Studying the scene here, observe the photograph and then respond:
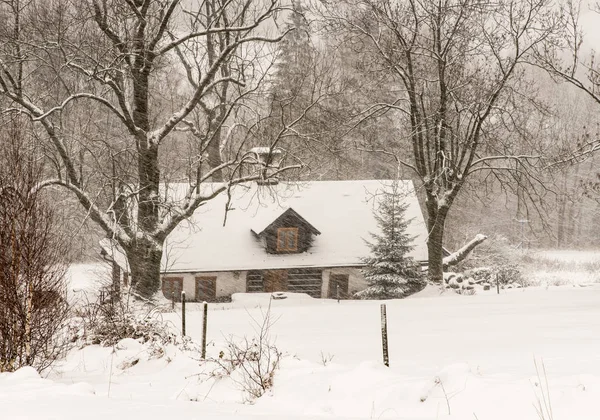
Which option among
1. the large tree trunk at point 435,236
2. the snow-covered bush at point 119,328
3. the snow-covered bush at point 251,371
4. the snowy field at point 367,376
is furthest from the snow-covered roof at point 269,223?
the snow-covered bush at point 251,371

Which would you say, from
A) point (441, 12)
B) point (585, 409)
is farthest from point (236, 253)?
point (585, 409)

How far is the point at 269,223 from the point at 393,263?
665 cm

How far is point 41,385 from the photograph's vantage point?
23.3 ft

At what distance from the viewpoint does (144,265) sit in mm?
17078

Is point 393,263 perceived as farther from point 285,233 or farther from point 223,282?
point 223,282

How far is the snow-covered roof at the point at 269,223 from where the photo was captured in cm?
2659

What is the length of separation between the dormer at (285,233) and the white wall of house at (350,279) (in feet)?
6.32

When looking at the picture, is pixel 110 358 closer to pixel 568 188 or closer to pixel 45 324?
pixel 45 324

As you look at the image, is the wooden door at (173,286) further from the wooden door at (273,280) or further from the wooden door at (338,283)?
the wooden door at (338,283)

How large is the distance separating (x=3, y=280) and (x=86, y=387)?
276 centimetres

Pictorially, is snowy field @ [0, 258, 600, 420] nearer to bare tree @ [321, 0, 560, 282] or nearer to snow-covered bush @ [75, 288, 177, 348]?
snow-covered bush @ [75, 288, 177, 348]

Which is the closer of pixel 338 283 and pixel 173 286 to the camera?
pixel 173 286

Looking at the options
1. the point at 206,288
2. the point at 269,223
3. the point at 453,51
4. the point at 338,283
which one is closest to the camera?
→ the point at 453,51

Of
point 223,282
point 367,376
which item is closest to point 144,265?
point 223,282
